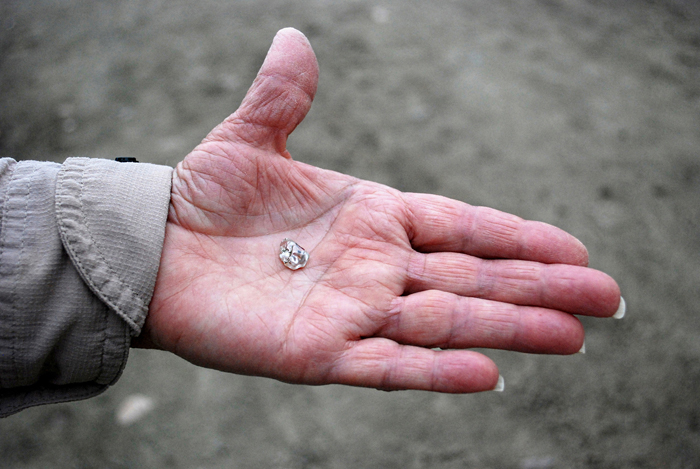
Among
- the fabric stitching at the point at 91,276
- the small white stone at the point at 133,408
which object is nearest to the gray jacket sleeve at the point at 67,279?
the fabric stitching at the point at 91,276

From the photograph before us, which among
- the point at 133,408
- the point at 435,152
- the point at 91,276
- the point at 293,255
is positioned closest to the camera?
the point at 91,276

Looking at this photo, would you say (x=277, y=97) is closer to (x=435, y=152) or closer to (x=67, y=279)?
(x=67, y=279)

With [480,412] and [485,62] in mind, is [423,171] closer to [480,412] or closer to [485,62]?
[485,62]

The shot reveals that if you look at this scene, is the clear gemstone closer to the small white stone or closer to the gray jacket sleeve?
the gray jacket sleeve

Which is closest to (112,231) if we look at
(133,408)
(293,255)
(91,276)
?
(91,276)

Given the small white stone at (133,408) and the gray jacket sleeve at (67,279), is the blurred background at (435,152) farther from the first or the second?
the gray jacket sleeve at (67,279)

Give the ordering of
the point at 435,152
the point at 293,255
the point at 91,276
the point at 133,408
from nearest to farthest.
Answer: the point at 91,276 < the point at 293,255 < the point at 133,408 < the point at 435,152

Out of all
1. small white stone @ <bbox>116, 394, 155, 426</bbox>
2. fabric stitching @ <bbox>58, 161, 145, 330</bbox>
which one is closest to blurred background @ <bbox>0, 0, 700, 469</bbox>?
small white stone @ <bbox>116, 394, 155, 426</bbox>

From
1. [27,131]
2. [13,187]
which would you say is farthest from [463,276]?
[27,131]
